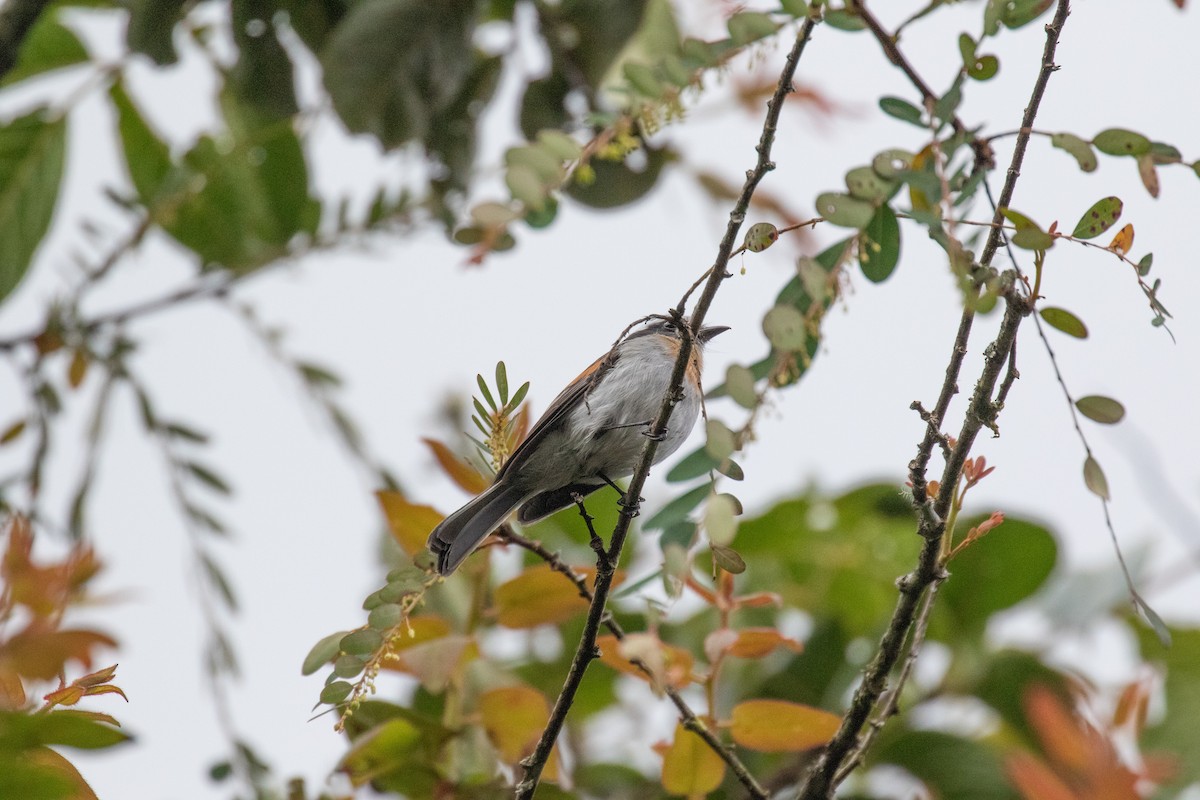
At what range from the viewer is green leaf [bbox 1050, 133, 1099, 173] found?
1.36 meters

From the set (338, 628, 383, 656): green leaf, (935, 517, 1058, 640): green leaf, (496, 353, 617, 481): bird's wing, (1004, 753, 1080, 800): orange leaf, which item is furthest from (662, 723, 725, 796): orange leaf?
(935, 517, 1058, 640): green leaf

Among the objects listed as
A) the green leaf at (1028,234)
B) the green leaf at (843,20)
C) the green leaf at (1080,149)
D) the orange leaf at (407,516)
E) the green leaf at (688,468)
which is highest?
the green leaf at (843,20)

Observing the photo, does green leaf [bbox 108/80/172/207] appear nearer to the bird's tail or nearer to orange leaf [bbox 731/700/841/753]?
the bird's tail

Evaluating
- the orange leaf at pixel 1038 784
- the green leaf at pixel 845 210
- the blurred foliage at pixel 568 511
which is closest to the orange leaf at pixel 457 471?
the blurred foliage at pixel 568 511

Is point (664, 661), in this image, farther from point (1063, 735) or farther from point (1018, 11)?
point (1018, 11)

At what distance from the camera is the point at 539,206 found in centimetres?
141

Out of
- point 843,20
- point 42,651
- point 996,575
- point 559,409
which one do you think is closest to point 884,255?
point 843,20

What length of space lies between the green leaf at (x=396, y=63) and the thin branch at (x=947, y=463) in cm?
164

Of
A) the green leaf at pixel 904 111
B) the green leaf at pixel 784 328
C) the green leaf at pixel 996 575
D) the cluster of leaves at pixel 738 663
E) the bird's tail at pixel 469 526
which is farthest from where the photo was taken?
the green leaf at pixel 996 575

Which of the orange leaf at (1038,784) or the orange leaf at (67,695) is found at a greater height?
the orange leaf at (67,695)

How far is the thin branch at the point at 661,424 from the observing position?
1.37 m

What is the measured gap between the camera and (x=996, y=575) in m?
3.41

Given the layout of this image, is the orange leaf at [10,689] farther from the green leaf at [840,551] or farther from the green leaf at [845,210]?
the green leaf at [840,551]

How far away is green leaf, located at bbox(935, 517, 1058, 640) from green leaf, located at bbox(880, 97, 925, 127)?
2.06 metres
